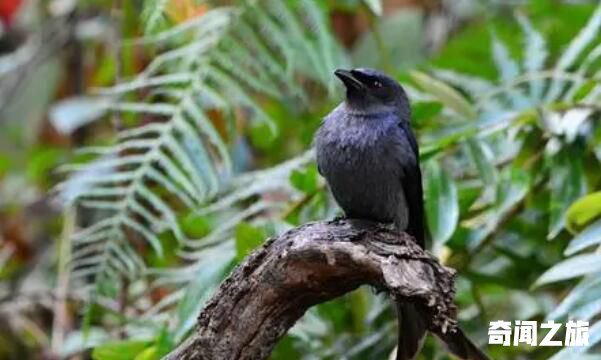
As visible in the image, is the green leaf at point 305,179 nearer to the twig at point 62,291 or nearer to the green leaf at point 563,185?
the green leaf at point 563,185

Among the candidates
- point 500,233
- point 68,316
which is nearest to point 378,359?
point 500,233

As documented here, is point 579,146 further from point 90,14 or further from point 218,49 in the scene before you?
point 90,14

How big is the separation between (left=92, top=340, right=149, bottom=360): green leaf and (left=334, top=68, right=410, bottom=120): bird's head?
67 centimetres

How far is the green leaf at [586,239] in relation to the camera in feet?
7.28

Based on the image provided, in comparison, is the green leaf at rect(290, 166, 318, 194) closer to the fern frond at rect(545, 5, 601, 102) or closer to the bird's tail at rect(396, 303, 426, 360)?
the bird's tail at rect(396, 303, 426, 360)

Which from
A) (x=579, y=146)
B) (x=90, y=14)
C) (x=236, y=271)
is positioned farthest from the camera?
(x=90, y=14)

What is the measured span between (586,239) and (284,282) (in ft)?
2.42

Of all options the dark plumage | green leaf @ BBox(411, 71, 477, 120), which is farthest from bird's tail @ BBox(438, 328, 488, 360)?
green leaf @ BBox(411, 71, 477, 120)

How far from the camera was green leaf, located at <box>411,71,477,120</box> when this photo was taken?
9.08 ft

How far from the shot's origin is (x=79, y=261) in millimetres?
2832

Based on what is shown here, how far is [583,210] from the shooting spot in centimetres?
229

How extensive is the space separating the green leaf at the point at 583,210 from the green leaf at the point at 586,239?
0.02m

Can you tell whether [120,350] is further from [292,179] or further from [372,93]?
[372,93]

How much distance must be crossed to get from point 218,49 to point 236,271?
4.50 feet
